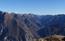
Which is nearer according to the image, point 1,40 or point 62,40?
point 62,40

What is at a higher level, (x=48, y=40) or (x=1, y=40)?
(x=48, y=40)

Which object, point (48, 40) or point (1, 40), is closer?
point (48, 40)

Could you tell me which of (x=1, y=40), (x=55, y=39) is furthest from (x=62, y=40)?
(x=1, y=40)

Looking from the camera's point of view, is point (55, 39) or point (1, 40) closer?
point (55, 39)

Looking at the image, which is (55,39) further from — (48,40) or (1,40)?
(1,40)

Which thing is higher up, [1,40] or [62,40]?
[62,40]

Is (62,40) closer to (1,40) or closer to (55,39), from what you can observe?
(55,39)

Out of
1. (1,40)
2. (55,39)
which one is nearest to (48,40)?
(55,39)
